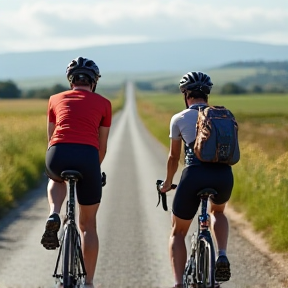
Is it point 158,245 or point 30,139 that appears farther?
point 30,139

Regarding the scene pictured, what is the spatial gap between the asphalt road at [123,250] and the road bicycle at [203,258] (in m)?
1.02

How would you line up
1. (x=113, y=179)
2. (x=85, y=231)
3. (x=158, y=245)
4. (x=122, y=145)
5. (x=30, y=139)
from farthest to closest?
(x=122, y=145) < (x=30, y=139) < (x=113, y=179) < (x=158, y=245) < (x=85, y=231)

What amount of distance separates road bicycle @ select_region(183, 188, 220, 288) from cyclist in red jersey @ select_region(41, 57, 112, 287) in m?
0.88

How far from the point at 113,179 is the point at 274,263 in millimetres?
10505

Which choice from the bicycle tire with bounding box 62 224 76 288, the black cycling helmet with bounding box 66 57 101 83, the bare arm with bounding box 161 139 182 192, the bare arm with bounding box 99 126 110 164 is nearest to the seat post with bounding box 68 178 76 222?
the bicycle tire with bounding box 62 224 76 288

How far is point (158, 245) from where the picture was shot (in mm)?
10367

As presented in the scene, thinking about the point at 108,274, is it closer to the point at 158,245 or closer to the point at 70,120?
the point at 158,245

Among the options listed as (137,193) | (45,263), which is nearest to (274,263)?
(45,263)

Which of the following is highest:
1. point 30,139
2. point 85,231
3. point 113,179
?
point 30,139

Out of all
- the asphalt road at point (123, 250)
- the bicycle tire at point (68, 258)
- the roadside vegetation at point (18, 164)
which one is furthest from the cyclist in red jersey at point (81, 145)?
the roadside vegetation at point (18, 164)

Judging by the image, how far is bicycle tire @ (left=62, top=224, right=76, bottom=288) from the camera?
6.21m

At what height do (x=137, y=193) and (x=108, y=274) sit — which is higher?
(x=137, y=193)

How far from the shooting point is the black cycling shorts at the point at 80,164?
20.9 ft

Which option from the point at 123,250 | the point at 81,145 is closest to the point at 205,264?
the point at 81,145
